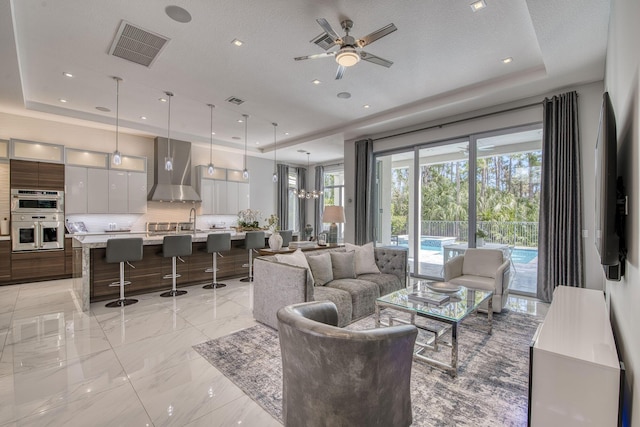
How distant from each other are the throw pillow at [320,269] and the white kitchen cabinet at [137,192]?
532 cm

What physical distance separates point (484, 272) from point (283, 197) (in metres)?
7.28

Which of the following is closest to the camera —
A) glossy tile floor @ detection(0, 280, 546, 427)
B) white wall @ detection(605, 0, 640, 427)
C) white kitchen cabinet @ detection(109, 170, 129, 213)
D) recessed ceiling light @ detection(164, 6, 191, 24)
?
white wall @ detection(605, 0, 640, 427)

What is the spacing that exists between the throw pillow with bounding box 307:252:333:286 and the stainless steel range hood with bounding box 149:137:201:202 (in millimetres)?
5086

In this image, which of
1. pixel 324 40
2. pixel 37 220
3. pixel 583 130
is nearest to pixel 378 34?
pixel 324 40

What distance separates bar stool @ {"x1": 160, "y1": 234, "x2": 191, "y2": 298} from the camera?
467 centimetres

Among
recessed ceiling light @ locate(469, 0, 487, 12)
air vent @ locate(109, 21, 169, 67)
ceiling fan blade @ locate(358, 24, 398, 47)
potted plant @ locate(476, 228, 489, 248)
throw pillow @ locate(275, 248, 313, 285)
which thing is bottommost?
throw pillow @ locate(275, 248, 313, 285)

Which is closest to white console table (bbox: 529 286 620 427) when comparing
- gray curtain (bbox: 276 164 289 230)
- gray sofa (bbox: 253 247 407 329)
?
gray sofa (bbox: 253 247 407 329)

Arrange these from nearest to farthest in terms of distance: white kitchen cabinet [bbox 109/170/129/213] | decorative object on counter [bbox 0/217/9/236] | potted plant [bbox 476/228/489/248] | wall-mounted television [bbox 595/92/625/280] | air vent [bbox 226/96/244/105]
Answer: wall-mounted television [bbox 595/92/625/280] < air vent [bbox 226/96/244/105] < potted plant [bbox 476/228/489/248] < decorative object on counter [bbox 0/217/9/236] < white kitchen cabinet [bbox 109/170/129/213]

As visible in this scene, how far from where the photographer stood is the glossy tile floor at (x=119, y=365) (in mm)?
2006

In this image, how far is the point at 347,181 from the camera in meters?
7.33

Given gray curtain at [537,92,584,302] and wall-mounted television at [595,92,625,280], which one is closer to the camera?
wall-mounted television at [595,92,625,280]

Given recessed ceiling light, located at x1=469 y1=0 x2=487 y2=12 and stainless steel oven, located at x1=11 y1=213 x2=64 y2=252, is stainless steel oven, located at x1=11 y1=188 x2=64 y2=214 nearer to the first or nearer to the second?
stainless steel oven, located at x1=11 y1=213 x2=64 y2=252

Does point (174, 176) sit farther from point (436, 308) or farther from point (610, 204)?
point (610, 204)

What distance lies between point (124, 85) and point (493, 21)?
200 inches
